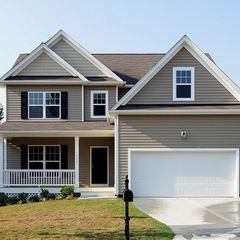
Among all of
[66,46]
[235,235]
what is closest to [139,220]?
[235,235]

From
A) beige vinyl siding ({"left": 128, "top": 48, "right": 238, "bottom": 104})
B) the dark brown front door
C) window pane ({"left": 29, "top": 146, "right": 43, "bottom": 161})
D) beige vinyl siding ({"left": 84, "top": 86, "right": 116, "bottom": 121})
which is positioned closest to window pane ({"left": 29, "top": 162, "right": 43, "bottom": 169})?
window pane ({"left": 29, "top": 146, "right": 43, "bottom": 161})

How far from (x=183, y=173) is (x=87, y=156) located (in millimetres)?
6422

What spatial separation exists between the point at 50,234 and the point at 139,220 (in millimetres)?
3121

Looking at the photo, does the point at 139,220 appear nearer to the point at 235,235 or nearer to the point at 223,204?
the point at 235,235

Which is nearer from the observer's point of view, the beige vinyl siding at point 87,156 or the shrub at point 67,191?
the shrub at point 67,191

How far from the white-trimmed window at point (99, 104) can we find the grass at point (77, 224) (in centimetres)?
939

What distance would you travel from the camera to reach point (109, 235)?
35.1 feet

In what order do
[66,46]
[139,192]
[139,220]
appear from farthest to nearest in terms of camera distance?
[66,46]
[139,192]
[139,220]

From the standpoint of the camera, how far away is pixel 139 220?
42.6ft

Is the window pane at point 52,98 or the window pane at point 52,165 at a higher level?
the window pane at point 52,98

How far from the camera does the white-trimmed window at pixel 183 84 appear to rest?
20922 millimetres

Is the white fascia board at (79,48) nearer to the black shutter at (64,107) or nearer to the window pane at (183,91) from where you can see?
the black shutter at (64,107)

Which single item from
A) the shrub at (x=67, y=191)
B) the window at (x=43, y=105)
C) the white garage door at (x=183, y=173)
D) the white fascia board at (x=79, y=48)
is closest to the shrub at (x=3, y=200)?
the shrub at (x=67, y=191)

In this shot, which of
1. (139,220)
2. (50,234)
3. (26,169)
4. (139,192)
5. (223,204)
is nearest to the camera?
(50,234)
